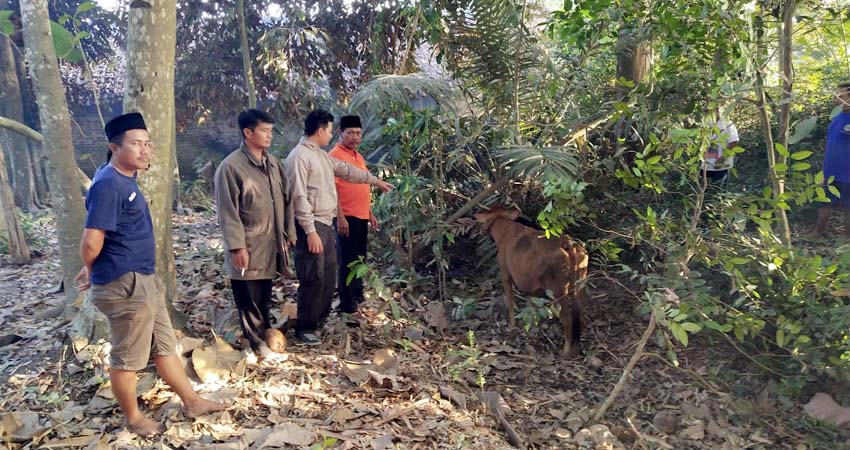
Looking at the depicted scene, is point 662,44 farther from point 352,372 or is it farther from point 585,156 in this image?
point 352,372

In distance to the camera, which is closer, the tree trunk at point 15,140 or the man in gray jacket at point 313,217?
the man in gray jacket at point 313,217

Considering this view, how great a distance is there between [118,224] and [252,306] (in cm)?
145

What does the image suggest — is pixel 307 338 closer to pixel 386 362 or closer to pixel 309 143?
pixel 386 362

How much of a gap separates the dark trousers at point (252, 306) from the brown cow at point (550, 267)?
7.28 ft

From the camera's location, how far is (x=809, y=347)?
4.11 metres

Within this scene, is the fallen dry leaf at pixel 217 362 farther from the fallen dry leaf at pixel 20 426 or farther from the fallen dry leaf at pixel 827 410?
the fallen dry leaf at pixel 827 410

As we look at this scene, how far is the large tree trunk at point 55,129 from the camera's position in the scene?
16.7 ft

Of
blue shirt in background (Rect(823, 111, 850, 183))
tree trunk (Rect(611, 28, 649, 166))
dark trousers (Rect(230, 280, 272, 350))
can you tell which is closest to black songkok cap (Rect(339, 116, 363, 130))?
dark trousers (Rect(230, 280, 272, 350))

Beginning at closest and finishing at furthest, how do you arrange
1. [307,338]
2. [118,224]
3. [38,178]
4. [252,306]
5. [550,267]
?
[118,224]
[252,306]
[307,338]
[550,267]
[38,178]

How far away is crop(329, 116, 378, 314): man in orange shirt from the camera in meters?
5.42

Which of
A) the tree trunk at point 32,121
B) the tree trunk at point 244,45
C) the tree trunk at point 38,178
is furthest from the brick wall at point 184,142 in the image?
the tree trunk at point 244,45

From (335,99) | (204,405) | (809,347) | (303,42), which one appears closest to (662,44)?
(809,347)

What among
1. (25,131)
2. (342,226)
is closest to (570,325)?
(342,226)

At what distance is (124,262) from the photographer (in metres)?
3.31
